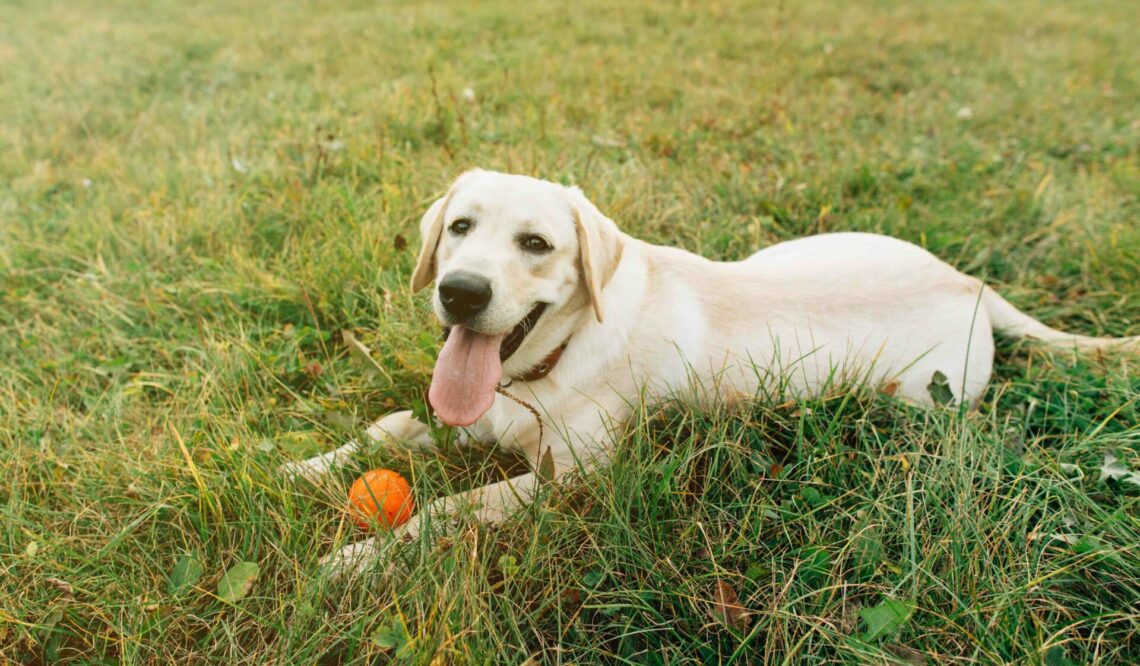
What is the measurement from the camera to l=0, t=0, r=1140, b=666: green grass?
1.74 metres

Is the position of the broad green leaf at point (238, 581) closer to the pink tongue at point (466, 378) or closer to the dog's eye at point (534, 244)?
the pink tongue at point (466, 378)

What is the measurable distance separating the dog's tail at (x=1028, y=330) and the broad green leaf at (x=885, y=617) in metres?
1.78

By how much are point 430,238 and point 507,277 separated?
0.52 meters

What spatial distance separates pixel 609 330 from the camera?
2393 mm

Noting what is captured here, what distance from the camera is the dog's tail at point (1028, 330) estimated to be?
2738 millimetres

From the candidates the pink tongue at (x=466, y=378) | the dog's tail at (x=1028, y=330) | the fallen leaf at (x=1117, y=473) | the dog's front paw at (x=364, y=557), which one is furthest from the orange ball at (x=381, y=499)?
the dog's tail at (x=1028, y=330)

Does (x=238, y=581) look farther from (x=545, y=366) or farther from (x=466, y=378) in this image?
(x=545, y=366)

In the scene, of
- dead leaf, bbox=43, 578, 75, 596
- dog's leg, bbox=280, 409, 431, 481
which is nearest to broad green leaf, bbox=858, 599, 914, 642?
dog's leg, bbox=280, 409, 431, 481

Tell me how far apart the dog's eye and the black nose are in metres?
0.26

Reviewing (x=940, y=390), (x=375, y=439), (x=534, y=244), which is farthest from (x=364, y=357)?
(x=940, y=390)

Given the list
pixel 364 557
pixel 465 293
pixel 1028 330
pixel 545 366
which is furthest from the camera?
pixel 1028 330

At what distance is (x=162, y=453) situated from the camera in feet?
7.44

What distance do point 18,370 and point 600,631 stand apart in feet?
9.09

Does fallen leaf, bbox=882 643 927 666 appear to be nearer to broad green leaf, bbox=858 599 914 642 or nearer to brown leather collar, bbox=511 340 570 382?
broad green leaf, bbox=858 599 914 642
